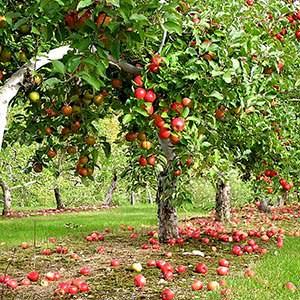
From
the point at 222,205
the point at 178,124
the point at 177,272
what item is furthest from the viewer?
the point at 222,205

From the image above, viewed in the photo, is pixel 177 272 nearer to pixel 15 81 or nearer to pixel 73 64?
pixel 15 81

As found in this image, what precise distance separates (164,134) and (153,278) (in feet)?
6.70

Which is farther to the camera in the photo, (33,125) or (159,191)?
(159,191)

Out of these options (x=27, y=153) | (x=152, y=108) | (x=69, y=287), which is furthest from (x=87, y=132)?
(x=27, y=153)

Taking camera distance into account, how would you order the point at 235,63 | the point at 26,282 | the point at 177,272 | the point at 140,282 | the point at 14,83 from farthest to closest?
the point at 177,272, the point at 26,282, the point at 140,282, the point at 235,63, the point at 14,83

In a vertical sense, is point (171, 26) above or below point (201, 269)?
above

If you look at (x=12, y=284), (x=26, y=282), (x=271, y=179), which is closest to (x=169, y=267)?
(x=26, y=282)

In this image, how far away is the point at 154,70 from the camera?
3.68m

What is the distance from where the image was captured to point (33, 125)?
482 cm

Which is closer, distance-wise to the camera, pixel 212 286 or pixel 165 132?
pixel 165 132

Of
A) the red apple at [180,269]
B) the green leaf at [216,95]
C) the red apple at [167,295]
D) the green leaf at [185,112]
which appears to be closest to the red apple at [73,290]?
the red apple at [167,295]

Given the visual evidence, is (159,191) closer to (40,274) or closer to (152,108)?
(40,274)

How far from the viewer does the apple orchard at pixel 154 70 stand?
2.84m

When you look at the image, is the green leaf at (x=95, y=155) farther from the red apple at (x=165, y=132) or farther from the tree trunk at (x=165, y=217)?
the tree trunk at (x=165, y=217)
